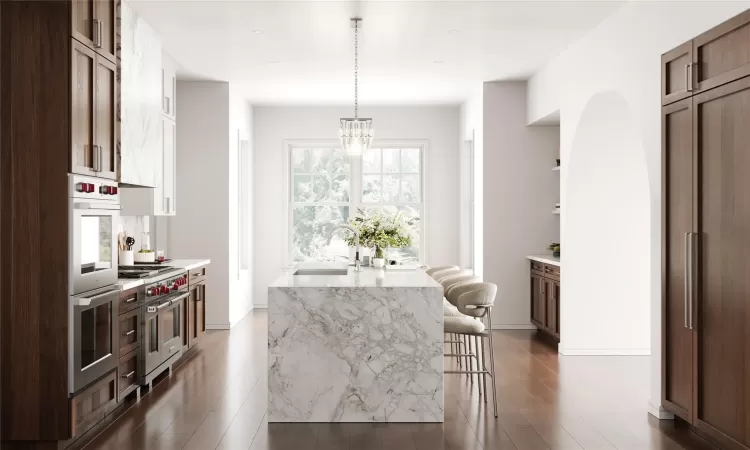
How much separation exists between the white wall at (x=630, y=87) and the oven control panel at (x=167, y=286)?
352 cm

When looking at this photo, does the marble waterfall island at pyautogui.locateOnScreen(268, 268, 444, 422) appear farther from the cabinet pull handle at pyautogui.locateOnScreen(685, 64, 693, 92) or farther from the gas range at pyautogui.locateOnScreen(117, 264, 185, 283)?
the cabinet pull handle at pyautogui.locateOnScreen(685, 64, 693, 92)

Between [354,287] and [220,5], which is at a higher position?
[220,5]

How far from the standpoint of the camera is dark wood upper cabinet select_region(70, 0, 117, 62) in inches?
161

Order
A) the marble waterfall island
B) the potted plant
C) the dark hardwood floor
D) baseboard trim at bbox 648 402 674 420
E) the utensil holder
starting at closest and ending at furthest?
the dark hardwood floor
the marble waterfall island
baseboard trim at bbox 648 402 674 420
the utensil holder
the potted plant

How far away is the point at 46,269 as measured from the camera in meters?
3.99

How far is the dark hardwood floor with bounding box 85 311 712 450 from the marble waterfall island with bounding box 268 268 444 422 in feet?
0.39

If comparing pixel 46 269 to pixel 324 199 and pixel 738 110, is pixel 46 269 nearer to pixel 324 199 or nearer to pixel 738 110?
pixel 738 110

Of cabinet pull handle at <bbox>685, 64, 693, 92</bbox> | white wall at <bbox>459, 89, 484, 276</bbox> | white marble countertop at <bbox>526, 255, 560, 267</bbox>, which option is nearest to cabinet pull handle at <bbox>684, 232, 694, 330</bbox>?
cabinet pull handle at <bbox>685, 64, 693, 92</bbox>

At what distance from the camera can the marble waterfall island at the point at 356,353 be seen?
4590mm

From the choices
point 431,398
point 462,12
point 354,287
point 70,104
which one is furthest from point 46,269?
point 462,12

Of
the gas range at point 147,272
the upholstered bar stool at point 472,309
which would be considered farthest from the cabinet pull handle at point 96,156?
the upholstered bar stool at point 472,309

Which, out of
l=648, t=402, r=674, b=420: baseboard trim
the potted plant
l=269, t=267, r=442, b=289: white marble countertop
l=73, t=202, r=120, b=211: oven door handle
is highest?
l=73, t=202, r=120, b=211: oven door handle

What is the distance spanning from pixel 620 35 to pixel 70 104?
12.9ft

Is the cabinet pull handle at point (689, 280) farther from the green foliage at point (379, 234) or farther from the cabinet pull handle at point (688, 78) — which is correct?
the green foliage at point (379, 234)
